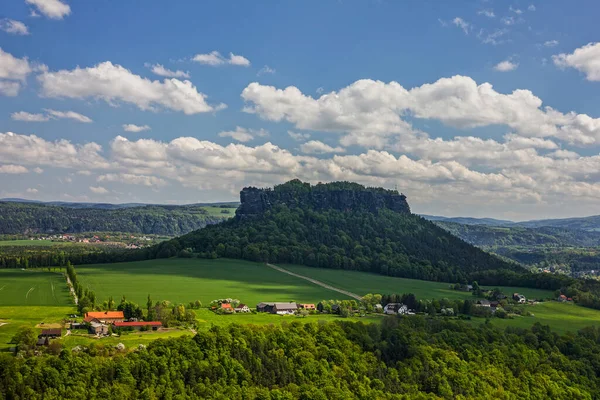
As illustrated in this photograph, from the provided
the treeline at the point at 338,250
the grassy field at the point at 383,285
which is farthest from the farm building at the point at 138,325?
the treeline at the point at 338,250

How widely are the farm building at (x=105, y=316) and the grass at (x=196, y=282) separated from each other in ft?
47.4

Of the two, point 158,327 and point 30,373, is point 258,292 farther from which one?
point 30,373

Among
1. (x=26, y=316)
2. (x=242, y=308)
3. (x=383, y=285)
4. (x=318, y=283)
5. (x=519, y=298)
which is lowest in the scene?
(x=519, y=298)

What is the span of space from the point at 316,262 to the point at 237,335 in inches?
3864

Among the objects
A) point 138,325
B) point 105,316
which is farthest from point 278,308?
point 105,316

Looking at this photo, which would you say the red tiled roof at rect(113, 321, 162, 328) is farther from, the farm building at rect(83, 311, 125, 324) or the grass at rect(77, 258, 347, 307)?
the grass at rect(77, 258, 347, 307)

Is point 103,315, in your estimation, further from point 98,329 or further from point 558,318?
point 558,318

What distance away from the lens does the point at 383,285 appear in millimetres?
140750

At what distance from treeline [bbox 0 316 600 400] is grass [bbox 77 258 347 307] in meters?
34.3

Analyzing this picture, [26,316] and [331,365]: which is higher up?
[26,316]

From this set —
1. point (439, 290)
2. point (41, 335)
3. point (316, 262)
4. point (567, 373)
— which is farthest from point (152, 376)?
point (316, 262)

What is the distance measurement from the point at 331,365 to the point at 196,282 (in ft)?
209

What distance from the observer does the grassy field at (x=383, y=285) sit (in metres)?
131

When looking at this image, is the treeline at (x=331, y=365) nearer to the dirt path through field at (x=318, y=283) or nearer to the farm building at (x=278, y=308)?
the farm building at (x=278, y=308)
